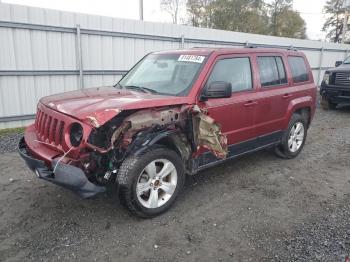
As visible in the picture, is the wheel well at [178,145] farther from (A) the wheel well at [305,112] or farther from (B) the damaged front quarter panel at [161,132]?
(A) the wheel well at [305,112]

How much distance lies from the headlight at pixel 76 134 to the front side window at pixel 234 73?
5.59 ft

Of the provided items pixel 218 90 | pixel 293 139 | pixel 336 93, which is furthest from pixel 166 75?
pixel 336 93

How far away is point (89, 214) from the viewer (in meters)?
3.62

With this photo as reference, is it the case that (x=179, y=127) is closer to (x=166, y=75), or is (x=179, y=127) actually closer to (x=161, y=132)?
(x=161, y=132)

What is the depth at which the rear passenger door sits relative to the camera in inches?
187

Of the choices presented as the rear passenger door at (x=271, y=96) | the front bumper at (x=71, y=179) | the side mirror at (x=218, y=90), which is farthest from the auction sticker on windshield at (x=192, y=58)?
the front bumper at (x=71, y=179)

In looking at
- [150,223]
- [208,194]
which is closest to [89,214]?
[150,223]

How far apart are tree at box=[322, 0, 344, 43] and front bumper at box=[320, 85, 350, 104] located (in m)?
39.7

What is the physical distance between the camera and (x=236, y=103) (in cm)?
427

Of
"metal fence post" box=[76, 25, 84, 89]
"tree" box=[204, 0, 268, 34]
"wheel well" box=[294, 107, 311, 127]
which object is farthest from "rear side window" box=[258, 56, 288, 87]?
"tree" box=[204, 0, 268, 34]

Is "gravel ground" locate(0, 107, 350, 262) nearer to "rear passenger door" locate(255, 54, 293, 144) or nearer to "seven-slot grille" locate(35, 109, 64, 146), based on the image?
"rear passenger door" locate(255, 54, 293, 144)

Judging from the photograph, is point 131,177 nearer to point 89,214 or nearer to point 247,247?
point 89,214

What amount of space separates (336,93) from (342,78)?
528 mm

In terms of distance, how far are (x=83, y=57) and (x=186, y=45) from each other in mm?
3589
